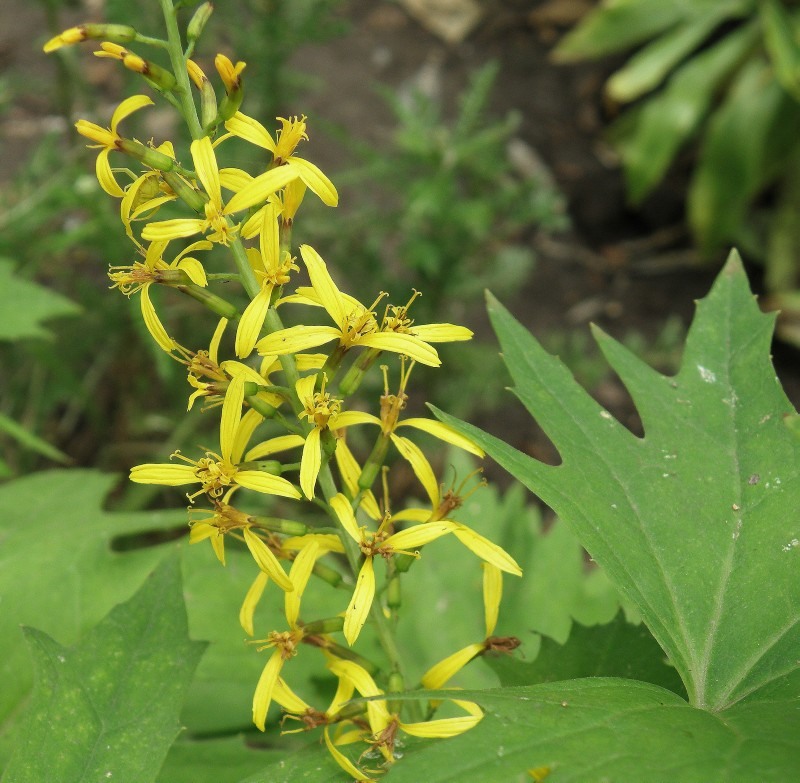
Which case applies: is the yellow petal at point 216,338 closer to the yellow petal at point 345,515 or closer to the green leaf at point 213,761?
the yellow petal at point 345,515

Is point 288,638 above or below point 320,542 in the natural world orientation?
below

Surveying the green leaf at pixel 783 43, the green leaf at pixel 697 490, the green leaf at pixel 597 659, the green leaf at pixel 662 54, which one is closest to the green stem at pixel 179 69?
the green leaf at pixel 697 490

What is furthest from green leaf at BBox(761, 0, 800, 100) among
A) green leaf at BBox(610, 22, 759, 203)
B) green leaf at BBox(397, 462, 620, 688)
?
green leaf at BBox(397, 462, 620, 688)

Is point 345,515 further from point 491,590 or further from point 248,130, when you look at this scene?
point 248,130

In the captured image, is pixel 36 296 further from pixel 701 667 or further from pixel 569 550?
pixel 701 667

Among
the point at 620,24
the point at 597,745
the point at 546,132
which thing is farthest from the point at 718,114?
the point at 597,745

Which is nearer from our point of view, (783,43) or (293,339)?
(293,339)
